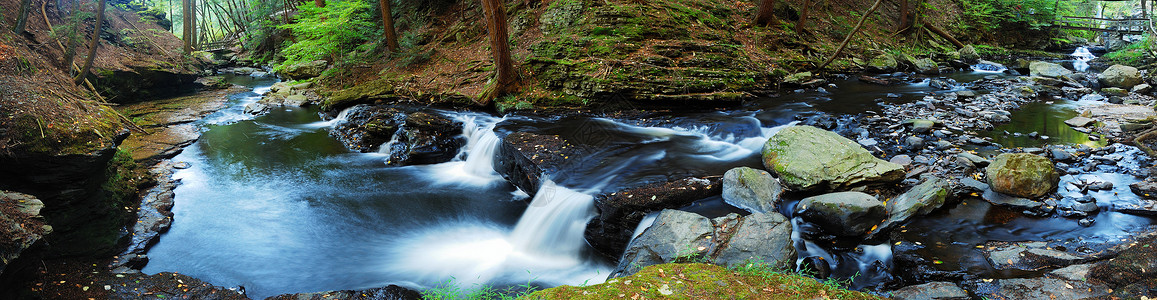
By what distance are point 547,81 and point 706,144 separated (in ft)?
14.5

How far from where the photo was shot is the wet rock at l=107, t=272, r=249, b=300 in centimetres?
458

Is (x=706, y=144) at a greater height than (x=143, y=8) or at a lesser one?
lesser

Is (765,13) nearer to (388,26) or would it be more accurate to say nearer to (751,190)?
(751,190)

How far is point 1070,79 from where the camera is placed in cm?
1245

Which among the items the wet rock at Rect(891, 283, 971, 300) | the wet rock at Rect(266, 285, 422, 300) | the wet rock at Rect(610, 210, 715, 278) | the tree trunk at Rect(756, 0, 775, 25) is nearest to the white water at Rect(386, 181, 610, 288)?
the wet rock at Rect(266, 285, 422, 300)

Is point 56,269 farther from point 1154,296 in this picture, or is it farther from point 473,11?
point 473,11

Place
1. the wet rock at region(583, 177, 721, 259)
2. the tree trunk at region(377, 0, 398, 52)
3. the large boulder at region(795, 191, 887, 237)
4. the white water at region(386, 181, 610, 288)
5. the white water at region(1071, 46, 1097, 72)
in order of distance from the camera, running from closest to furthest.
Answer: the large boulder at region(795, 191, 887, 237), the white water at region(386, 181, 610, 288), the wet rock at region(583, 177, 721, 259), the tree trunk at region(377, 0, 398, 52), the white water at region(1071, 46, 1097, 72)

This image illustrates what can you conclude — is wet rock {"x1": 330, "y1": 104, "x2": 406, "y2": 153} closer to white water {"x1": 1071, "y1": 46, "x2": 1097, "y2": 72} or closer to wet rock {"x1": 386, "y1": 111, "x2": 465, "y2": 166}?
wet rock {"x1": 386, "y1": 111, "x2": 465, "y2": 166}

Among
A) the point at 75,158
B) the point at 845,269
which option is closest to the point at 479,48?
the point at 75,158

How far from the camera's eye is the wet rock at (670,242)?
4379 millimetres

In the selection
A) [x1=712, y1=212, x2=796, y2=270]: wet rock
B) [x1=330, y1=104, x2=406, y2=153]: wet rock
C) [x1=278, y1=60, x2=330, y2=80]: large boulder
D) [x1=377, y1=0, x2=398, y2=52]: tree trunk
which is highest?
[x1=377, y1=0, x2=398, y2=52]: tree trunk

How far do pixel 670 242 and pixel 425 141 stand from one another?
634cm

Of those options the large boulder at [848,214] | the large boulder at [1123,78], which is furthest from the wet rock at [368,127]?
the large boulder at [1123,78]

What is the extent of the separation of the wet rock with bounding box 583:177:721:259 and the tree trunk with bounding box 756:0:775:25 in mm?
10599
